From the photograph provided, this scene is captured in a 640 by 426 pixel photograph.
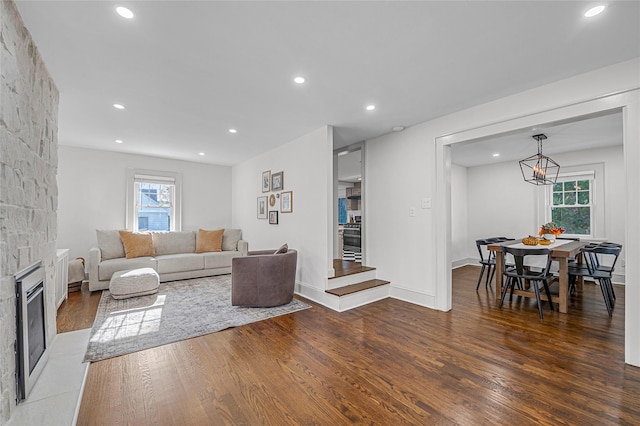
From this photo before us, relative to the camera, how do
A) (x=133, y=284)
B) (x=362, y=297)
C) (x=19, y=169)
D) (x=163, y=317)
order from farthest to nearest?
(x=133, y=284), (x=362, y=297), (x=163, y=317), (x=19, y=169)

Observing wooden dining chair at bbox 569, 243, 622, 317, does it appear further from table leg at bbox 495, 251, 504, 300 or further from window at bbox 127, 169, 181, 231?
window at bbox 127, 169, 181, 231

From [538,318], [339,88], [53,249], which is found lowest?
[538,318]

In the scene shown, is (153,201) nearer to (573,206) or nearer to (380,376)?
(380,376)

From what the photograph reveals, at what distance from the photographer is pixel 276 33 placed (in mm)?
1941

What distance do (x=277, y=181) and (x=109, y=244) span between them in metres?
3.18

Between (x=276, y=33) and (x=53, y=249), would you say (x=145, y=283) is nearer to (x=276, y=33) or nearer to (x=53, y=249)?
(x=53, y=249)

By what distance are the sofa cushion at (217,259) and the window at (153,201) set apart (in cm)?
132

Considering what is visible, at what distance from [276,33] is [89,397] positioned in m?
2.78

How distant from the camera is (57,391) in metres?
1.81

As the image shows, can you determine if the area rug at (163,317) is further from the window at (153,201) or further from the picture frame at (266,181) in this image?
the picture frame at (266,181)

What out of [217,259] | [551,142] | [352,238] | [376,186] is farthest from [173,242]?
[551,142]

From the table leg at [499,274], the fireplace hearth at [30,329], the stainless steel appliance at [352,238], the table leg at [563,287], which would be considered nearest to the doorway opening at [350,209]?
the stainless steel appliance at [352,238]

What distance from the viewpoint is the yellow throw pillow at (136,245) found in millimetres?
4996

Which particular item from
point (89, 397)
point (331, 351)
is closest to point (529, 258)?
point (331, 351)
